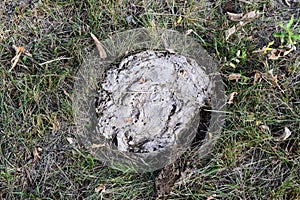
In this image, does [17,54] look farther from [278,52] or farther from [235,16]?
[278,52]

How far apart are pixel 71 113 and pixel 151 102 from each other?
Answer: 48cm

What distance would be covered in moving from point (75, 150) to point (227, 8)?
1.21 m

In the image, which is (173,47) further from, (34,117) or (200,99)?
(34,117)

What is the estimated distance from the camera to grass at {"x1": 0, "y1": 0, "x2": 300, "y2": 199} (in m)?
2.13

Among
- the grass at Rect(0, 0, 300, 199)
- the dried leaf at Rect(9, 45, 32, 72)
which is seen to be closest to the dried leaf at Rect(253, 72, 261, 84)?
the grass at Rect(0, 0, 300, 199)

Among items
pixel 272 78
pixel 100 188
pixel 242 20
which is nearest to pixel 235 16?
pixel 242 20

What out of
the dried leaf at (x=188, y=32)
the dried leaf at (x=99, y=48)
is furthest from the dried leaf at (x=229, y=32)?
the dried leaf at (x=99, y=48)

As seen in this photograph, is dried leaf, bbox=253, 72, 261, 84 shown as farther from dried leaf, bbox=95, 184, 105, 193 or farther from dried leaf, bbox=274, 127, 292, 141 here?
dried leaf, bbox=95, 184, 105, 193

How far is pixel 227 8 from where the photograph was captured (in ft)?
7.60

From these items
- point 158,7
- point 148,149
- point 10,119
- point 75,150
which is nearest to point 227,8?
point 158,7

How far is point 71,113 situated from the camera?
7.31 feet

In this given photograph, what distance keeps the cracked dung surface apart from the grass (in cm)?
18

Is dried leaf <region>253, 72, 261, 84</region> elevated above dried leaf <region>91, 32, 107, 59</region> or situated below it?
below

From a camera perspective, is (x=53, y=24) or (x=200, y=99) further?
(x=53, y=24)
